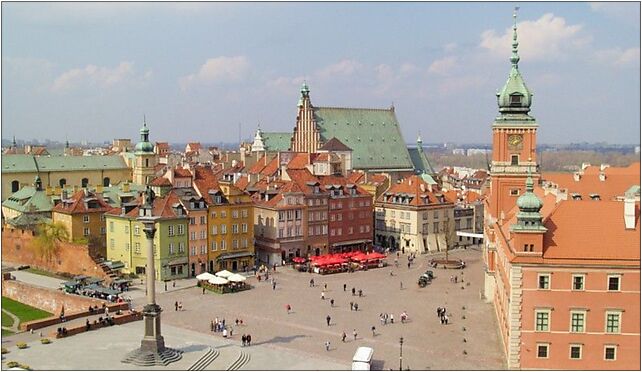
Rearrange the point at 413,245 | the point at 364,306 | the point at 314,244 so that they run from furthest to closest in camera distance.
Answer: the point at 413,245, the point at 314,244, the point at 364,306

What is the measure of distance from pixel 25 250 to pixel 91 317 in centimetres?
2453

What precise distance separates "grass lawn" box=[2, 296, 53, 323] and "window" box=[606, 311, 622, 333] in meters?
37.9

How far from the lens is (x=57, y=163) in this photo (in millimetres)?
105125

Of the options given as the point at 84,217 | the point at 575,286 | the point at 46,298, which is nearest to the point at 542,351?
the point at 575,286

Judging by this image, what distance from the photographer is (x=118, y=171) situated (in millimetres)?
111625

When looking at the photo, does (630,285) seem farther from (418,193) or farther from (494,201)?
(418,193)

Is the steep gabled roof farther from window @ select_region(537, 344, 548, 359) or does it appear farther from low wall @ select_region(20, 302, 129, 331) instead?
window @ select_region(537, 344, 548, 359)

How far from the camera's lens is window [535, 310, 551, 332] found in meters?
39.2

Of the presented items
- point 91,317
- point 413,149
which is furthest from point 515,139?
point 413,149

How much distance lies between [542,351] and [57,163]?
82.0 m

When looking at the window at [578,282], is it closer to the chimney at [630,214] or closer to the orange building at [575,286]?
the orange building at [575,286]

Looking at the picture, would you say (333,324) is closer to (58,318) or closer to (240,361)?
(240,361)

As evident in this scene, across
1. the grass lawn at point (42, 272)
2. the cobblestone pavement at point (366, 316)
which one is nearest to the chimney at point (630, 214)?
the cobblestone pavement at point (366, 316)

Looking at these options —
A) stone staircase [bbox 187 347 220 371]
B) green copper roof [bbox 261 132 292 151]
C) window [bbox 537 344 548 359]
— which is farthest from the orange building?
green copper roof [bbox 261 132 292 151]
